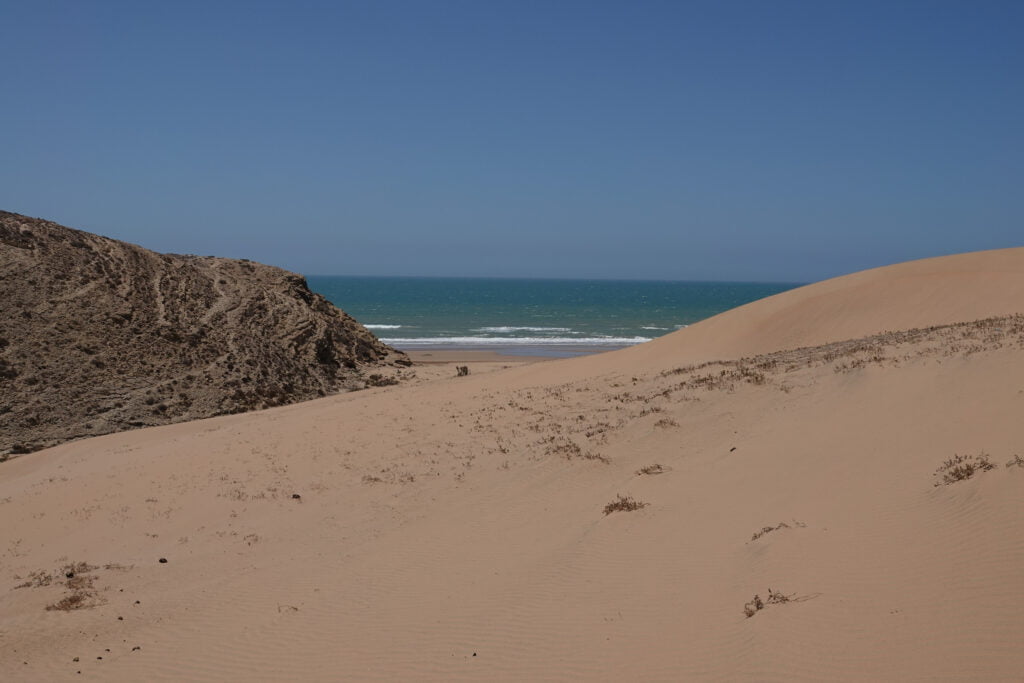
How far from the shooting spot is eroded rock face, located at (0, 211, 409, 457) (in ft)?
63.5

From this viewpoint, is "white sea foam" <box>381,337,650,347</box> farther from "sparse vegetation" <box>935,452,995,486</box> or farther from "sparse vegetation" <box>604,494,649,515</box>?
"sparse vegetation" <box>935,452,995,486</box>

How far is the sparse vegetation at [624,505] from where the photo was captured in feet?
30.1

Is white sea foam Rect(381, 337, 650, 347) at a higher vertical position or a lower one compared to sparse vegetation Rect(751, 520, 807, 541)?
higher

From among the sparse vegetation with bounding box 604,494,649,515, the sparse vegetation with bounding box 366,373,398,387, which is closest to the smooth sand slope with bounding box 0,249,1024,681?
the sparse vegetation with bounding box 604,494,649,515

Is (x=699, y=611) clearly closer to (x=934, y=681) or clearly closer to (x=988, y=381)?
(x=934, y=681)

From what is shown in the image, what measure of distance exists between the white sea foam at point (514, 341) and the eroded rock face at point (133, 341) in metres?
27.9

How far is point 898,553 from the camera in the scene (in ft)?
20.5

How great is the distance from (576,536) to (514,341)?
165 feet

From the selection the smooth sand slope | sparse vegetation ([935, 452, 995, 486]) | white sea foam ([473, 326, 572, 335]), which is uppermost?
white sea foam ([473, 326, 572, 335])

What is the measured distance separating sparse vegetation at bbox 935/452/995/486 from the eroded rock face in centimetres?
1862

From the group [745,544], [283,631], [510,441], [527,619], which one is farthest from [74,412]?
[745,544]

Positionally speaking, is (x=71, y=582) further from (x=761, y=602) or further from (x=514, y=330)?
(x=514, y=330)

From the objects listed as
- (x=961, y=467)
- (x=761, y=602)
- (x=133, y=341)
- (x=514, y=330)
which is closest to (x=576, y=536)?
(x=761, y=602)

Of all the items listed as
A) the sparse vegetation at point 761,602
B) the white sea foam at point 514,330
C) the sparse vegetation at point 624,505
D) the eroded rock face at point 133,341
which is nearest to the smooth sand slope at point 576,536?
the sparse vegetation at point 761,602
